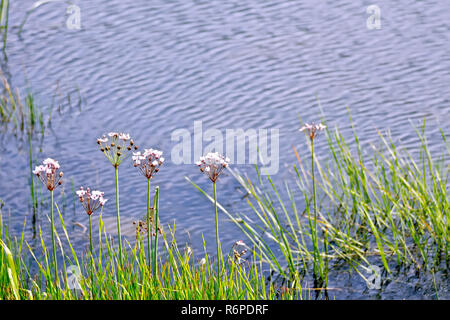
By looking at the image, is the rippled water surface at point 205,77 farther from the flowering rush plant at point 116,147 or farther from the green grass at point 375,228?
the flowering rush plant at point 116,147

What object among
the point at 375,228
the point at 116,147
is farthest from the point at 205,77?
the point at 116,147

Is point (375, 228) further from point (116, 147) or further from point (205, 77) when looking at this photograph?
point (205, 77)

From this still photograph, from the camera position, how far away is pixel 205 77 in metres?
9.27

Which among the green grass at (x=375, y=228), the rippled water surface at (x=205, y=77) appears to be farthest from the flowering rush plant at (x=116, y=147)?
the rippled water surface at (x=205, y=77)

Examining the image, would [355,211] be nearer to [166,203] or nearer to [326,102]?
[166,203]

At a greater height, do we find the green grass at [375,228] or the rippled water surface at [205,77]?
the rippled water surface at [205,77]

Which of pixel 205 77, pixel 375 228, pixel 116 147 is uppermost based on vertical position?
pixel 205 77

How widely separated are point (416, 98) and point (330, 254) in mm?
3224

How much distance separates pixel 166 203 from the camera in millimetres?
6926

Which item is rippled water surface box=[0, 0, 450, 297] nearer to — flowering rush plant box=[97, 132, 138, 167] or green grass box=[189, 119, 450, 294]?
green grass box=[189, 119, 450, 294]

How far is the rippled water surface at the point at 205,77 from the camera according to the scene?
24.2 feet

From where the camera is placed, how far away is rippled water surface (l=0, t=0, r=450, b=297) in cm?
737
